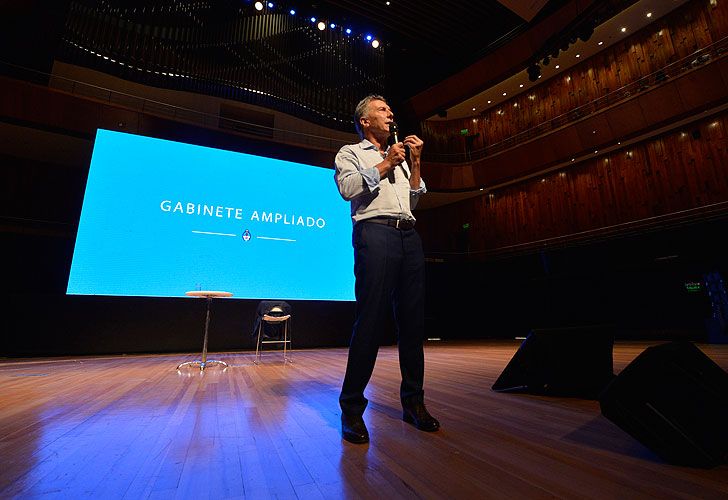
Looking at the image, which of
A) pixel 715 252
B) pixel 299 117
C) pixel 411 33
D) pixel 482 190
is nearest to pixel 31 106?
pixel 299 117

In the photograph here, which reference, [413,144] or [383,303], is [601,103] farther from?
[383,303]

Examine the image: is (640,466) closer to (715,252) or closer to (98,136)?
(715,252)

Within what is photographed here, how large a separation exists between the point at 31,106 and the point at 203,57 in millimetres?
3333

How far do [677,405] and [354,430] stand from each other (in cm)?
98

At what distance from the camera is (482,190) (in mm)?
9922

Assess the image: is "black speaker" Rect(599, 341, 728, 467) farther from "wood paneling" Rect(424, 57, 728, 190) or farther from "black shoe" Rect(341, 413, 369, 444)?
"wood paneling" Rect(424, 57, 728, 190)

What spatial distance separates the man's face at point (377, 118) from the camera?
1.63 metres

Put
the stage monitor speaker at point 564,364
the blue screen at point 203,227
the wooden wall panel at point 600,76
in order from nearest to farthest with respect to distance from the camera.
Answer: the stage monitor speaker at point 564,364
the blue screen at point 203,227
the wooden wall panel at point 600,76

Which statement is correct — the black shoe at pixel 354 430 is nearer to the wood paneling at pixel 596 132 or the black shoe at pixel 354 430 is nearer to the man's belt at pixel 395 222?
the man's belt at pixel 395 222

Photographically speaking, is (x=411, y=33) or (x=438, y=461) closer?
(x=438, y=461)

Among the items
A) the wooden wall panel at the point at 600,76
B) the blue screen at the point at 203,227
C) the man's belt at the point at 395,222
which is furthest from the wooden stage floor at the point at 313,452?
the wooden wall panel at the point at 600,76

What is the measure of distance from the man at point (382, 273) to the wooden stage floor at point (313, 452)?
148 mm

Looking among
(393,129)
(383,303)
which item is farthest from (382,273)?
(393,129)

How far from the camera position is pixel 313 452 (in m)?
1.10
